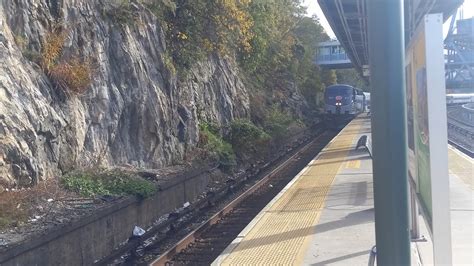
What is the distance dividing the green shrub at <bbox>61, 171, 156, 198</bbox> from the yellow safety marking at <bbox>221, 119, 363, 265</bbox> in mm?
3062

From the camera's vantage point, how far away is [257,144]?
95.3 feet

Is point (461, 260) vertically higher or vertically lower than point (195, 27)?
lower

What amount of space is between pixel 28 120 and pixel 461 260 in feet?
25.9

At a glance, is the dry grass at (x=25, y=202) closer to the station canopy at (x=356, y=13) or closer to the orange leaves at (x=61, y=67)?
the orange leaves at (x=61, y=67)

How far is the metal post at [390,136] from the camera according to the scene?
4.28 meters

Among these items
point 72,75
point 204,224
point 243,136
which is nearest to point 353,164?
point 243,136

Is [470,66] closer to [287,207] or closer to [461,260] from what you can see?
[287,207]

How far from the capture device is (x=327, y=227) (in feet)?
33.9

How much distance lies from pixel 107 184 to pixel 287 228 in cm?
496

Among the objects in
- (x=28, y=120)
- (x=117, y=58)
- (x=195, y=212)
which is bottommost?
(x=195, y=212)

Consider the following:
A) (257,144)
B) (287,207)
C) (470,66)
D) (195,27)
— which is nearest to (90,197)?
(287,207)

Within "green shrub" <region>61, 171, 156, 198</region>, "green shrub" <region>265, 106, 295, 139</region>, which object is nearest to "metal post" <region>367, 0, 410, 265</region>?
"green shrub" <region>61, 171, 156, 198</region>

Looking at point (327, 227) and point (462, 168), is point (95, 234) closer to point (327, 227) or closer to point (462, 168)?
point (327, 227)

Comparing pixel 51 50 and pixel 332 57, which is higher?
pixel 332 57
